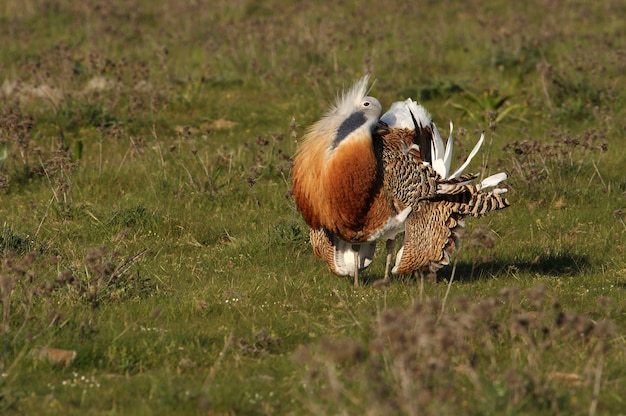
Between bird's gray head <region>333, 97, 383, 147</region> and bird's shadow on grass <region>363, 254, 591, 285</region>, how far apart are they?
1.18 meters

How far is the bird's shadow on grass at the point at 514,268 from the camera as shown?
22.9 ft

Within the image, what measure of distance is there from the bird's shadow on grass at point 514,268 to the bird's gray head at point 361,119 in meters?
1.18

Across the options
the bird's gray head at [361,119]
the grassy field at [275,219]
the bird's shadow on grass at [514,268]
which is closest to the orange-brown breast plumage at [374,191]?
the bird's gray head at [361,119]

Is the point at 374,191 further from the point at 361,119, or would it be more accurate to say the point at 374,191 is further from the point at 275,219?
the point at 275,219

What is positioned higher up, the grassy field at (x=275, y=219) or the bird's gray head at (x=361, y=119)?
the bird's gray head at (x=361, y=119)

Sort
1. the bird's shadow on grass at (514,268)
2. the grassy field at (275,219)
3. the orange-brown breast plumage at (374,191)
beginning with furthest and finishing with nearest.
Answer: the bird's shadow on grass at (514,268)
the orange-brown breast plumage at (374,191)
the grassy field at (275,219)

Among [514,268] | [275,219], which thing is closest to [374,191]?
[514,268]

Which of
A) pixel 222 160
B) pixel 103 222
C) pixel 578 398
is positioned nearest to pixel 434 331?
pixel 578 398

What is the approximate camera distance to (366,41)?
Answer: 13.3 metres

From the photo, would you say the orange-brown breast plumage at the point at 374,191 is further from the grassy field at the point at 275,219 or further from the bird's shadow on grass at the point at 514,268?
the bird's shadow on grass at the point at 514,268

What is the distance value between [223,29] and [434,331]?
10235 mm

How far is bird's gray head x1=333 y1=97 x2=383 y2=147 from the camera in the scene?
20.3ft

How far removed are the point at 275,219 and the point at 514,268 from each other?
7.23 feet

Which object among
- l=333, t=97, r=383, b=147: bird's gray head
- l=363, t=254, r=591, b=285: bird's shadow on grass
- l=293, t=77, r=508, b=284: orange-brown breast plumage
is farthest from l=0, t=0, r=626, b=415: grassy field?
l=333, t=97, r=383, b=147: bird's gray head
